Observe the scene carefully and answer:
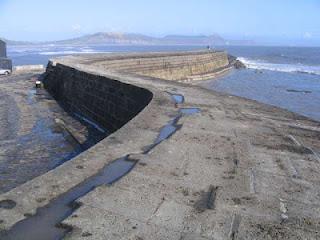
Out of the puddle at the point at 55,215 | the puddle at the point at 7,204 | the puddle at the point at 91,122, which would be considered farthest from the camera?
the puddle at the point at 91,122

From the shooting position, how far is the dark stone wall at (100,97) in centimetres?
1190

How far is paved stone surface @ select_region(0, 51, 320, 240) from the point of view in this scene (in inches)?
145

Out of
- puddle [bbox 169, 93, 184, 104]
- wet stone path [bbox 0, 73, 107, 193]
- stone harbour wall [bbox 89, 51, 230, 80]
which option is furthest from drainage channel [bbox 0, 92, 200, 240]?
stone harbour wall [bbox 89, 51, 230, 80]

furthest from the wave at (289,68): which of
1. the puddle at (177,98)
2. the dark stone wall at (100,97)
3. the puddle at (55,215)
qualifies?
the puddle at (55,215)

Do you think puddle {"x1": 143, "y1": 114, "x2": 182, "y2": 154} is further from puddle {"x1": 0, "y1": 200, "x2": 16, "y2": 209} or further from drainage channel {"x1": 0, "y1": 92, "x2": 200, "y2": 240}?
puddle {"x1": 0, "y1": 200, "x2": 16, "y2": 209}

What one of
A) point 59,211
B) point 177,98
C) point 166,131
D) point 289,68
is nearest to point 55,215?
point 59,211

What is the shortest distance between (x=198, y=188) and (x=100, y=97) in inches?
391

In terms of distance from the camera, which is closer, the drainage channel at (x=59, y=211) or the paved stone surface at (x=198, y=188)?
the drainage channel at (x=59, y=211)

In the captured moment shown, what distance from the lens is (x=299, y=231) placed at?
374cm

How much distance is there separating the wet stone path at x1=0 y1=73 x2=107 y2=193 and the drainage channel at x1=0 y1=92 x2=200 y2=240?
3006mm

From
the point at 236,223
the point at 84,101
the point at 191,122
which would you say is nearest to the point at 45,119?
the point at 84,101

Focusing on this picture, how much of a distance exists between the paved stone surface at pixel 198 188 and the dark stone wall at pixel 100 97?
4194 mm

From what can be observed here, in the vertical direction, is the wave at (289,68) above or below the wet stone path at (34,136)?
below

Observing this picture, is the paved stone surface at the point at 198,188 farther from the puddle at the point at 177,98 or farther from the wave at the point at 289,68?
the wave at the point at 289,68
